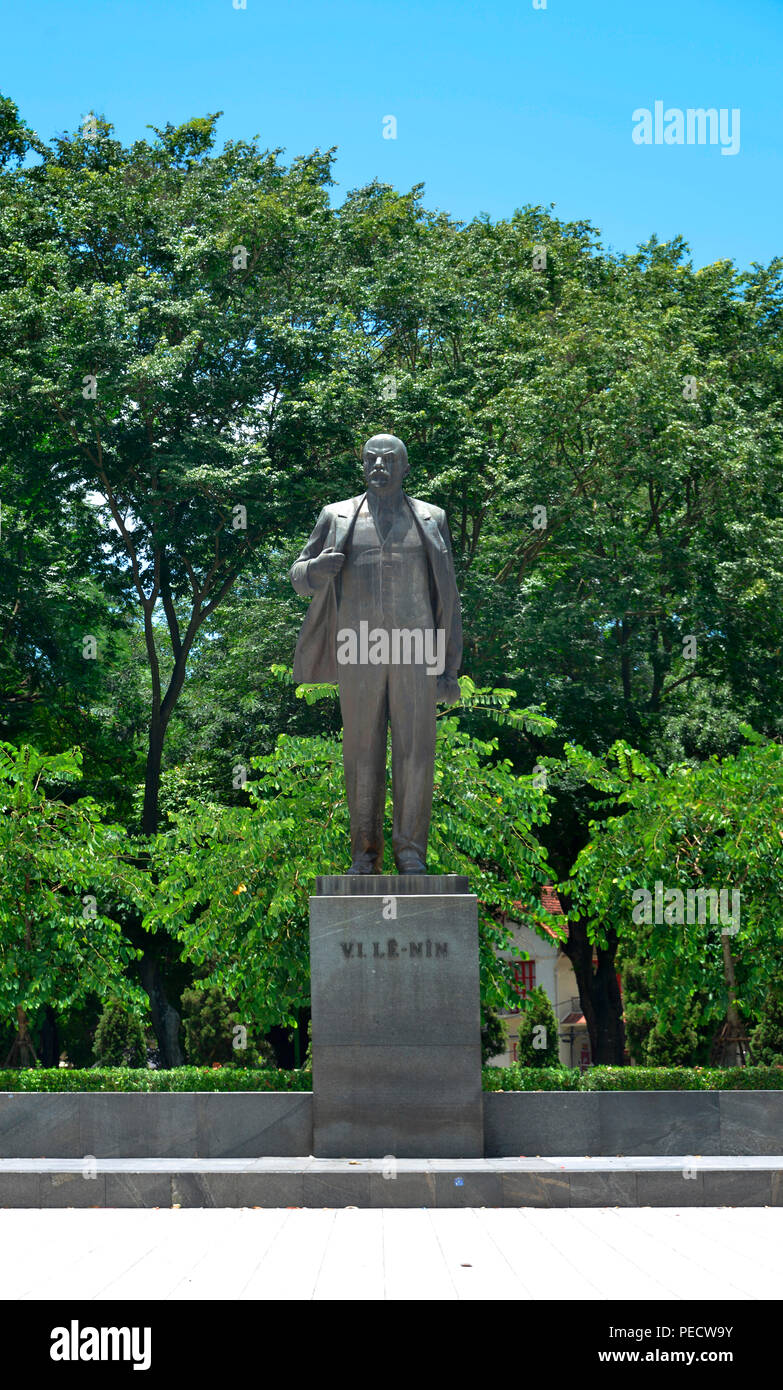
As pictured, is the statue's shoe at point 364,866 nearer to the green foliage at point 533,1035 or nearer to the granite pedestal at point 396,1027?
the granite pedestal at point 396,1027

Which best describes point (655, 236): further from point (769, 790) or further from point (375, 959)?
point (375, 959)

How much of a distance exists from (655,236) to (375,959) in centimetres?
2470

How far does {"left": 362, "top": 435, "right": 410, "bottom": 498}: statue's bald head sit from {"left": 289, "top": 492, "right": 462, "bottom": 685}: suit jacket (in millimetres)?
199

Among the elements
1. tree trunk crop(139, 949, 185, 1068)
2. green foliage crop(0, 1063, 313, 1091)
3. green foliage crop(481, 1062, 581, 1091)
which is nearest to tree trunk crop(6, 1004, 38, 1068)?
green foliage crop(0, 1063, 313, 1091)

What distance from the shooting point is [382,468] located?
1079cm

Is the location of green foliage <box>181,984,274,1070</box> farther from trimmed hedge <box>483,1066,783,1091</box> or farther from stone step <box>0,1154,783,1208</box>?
stone step <box>0,1154,783,1208</box>

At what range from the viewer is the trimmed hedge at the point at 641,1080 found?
1099 centimetres

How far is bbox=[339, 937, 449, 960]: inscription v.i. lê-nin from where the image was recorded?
384 inches

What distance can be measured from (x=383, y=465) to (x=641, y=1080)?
530 centimetres

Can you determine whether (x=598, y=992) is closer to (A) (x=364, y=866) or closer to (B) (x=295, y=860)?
(B) (x=295, y=860)

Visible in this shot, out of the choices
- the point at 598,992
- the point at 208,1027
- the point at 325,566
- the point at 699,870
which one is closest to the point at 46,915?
the point at 325,566

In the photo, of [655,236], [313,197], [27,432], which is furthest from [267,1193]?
[655,236]

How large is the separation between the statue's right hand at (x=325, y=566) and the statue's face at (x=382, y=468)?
0.63 meters

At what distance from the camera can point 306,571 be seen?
10633 millimetres
